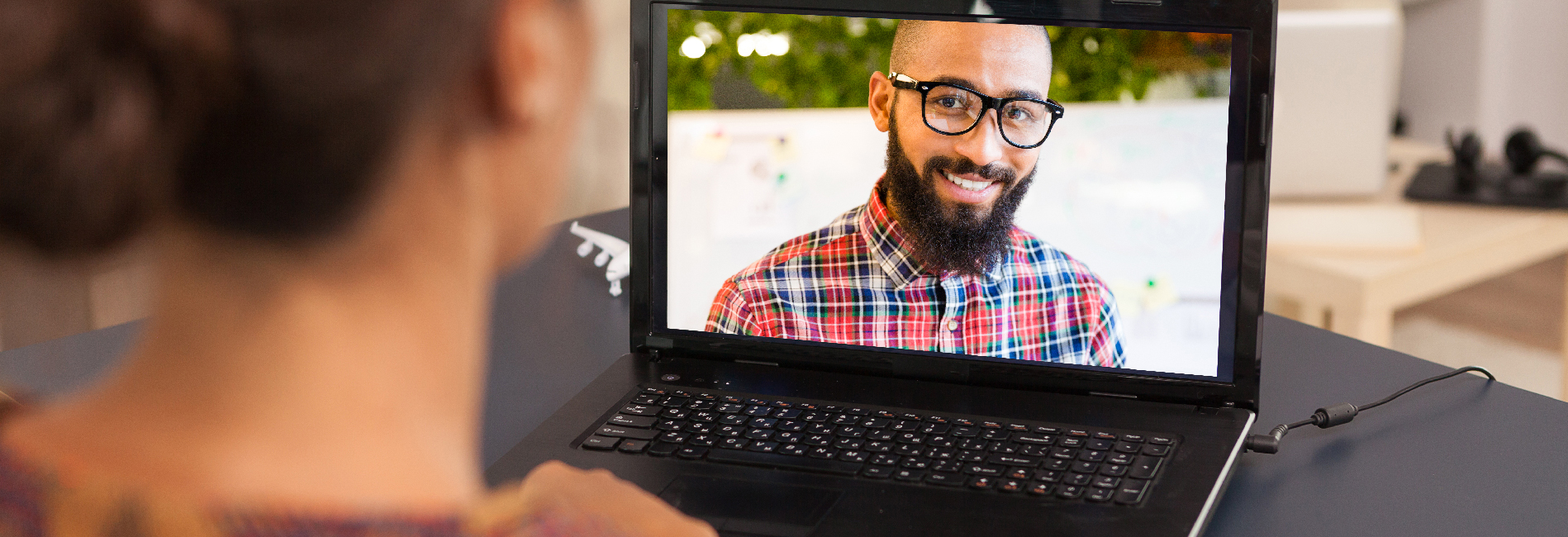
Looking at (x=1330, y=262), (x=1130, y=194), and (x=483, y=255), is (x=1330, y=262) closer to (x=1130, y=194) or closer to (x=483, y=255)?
(x=1130, y=194)

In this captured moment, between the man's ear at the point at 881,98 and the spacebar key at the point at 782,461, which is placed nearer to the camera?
the spacebar key at the point at 782,461

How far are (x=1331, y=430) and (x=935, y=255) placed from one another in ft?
0.96

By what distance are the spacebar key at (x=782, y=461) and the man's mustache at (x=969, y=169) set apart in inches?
9.1

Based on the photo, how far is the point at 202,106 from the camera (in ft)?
0.83

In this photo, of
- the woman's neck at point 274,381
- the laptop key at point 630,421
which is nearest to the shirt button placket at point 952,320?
the laptop key at point 630,421

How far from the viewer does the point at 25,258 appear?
11.1 inches

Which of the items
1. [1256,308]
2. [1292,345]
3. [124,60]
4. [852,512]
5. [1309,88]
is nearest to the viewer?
[124,60]

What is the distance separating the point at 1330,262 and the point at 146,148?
1.49 meters

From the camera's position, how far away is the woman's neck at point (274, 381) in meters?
0.29

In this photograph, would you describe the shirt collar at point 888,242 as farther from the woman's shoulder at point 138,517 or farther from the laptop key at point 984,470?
the woman's shoulder at point 138,517

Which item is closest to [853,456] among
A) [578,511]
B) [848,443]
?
[848,443]

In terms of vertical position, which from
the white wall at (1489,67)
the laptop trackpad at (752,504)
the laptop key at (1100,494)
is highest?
the white wall at (1489,67)

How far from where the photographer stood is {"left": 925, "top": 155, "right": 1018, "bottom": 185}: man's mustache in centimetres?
81

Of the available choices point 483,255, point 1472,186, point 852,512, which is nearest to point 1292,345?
point 852,512
